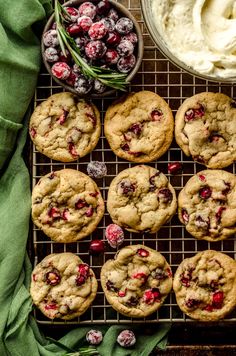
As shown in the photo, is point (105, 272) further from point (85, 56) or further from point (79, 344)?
point (85, 56)

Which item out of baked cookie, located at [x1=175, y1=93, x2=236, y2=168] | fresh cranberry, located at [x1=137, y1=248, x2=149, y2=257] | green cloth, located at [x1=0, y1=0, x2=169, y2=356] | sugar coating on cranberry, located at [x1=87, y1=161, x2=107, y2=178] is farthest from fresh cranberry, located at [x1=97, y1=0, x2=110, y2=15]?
fresh cranberry, located at [x1=137, y1=248, x2=149, y2=257]

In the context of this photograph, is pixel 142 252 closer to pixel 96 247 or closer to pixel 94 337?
pixel 96 247

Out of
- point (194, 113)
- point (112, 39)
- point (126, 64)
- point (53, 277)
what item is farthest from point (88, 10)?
point (53, 277)

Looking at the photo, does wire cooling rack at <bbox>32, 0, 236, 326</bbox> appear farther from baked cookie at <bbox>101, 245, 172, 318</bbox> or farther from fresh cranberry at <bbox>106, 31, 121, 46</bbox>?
fresh cranberry at <bbox>106, 31, 121, 46</bbox>

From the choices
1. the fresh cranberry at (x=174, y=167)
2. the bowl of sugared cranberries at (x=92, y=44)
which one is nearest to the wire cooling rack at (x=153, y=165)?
the fresh cranberry at (x=174, y=167)

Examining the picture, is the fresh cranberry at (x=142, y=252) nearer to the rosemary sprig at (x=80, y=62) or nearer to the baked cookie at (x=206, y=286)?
the baked cookie at (x=206, y=286)

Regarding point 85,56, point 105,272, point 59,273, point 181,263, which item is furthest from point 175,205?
point 85,56
